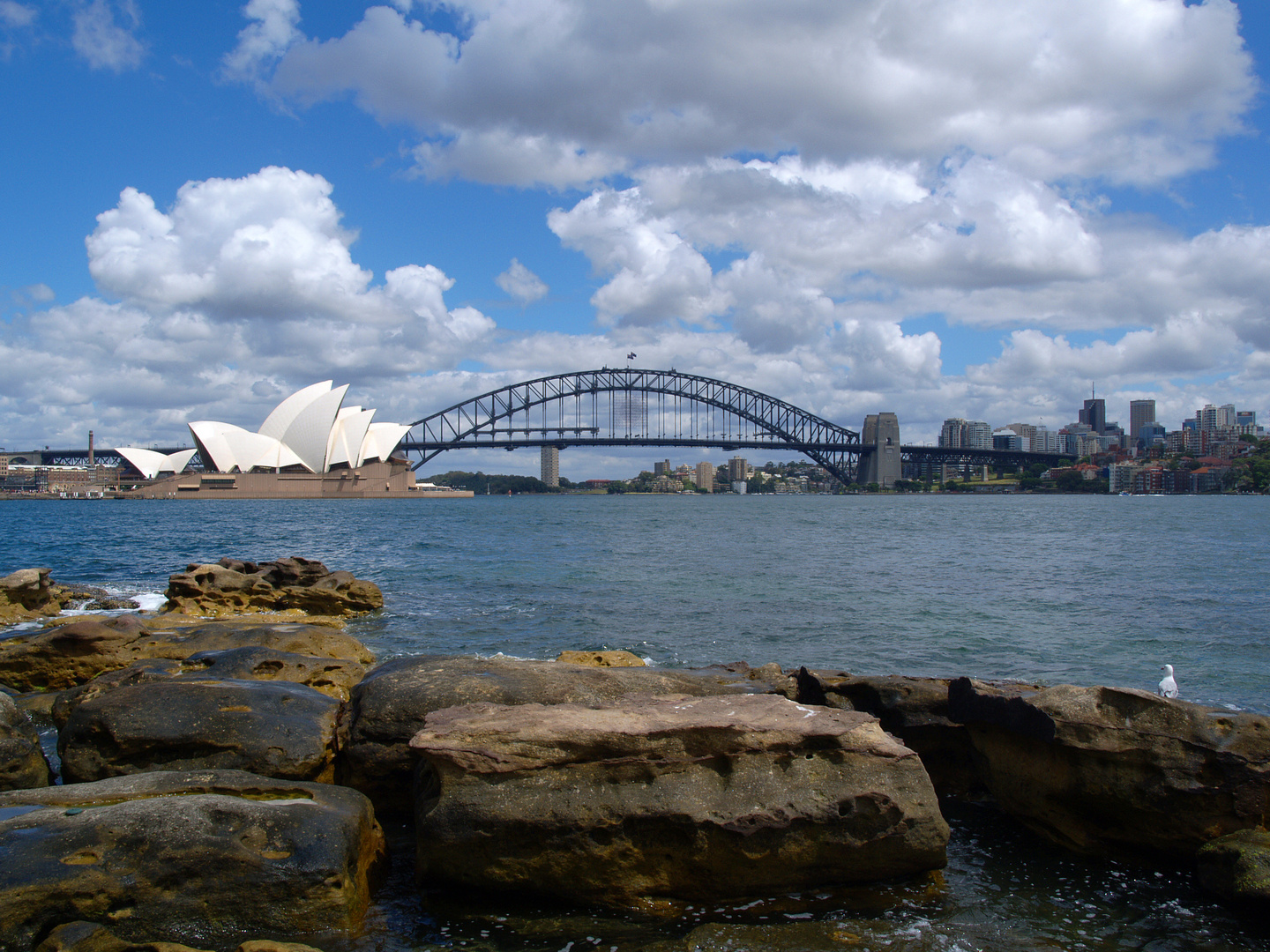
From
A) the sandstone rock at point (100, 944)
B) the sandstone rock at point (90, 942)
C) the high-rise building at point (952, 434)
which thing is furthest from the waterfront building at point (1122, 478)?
the sandstone rock at point (90, 942)

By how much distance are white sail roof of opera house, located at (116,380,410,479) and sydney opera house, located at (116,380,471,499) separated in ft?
0.21

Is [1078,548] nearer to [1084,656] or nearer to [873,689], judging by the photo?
[1084,656]

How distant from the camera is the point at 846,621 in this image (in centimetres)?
1027

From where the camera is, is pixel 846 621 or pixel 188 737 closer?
pixel 188 737

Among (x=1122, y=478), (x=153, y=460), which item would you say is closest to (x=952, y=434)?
(x=1122, y=478)

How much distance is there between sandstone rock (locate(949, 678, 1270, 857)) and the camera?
3344 mm

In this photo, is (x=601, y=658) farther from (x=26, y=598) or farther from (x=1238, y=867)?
(x=26, y=598)

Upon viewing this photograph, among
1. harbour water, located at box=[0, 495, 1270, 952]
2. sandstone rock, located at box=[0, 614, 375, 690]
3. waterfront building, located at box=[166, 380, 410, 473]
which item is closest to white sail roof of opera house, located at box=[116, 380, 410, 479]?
waterfront building, located at box=[166, 380, 410, 473]

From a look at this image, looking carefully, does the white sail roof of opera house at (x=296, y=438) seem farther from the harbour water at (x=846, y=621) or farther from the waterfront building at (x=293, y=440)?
the harbour water at (x=846, y=621)

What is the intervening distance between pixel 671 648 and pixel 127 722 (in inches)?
221

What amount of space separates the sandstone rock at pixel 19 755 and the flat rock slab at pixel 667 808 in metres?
1.81

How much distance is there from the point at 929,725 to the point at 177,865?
11.1 ft

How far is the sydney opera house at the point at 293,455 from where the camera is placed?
204 ft

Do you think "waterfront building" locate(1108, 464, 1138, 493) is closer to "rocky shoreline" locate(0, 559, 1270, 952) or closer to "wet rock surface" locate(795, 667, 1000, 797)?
"wet rock surface" locate(795, 667, 1000, 797)
